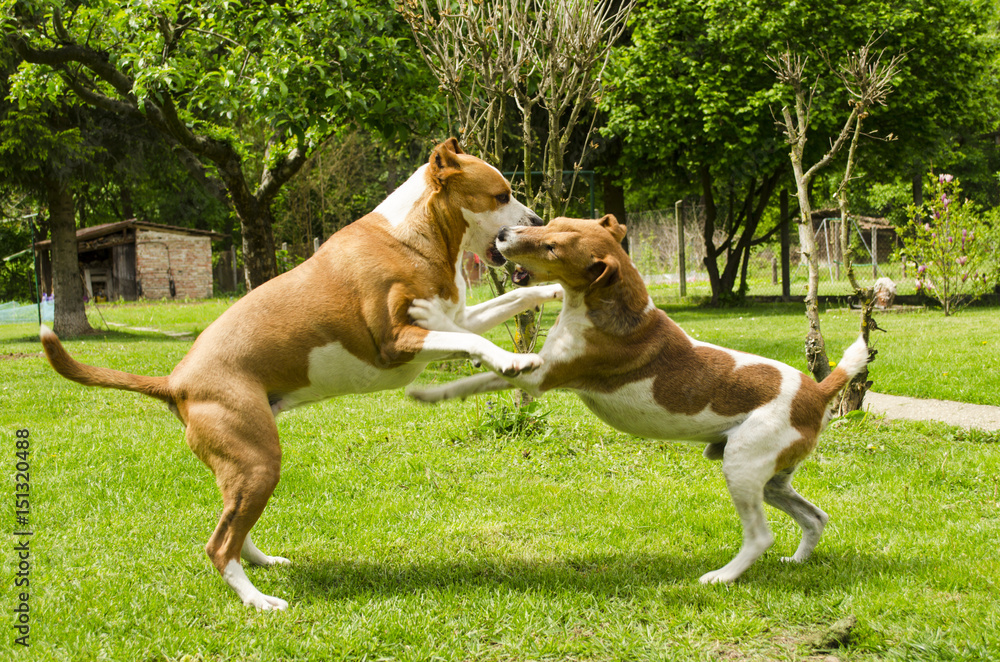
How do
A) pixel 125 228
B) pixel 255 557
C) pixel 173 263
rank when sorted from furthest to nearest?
pixel 173 263 < pixel 125 228 < pixel 255 557

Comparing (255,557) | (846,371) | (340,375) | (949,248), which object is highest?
(949,248)

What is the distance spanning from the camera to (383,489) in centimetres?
523

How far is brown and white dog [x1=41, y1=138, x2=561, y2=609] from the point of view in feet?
11.1

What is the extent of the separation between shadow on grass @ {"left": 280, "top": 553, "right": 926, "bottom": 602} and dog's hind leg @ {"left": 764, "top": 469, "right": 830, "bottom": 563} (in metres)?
0.13

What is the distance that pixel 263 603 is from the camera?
3490mm

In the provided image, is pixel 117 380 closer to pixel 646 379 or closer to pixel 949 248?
pixel 646 379

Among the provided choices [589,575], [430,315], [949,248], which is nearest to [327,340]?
[430,315]

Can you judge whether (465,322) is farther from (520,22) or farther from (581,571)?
(520,22)

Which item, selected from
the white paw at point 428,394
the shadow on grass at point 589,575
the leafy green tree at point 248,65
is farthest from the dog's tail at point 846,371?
the leafy green tree at point 248,65

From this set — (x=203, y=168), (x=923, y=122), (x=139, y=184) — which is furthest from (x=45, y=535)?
(x=923, y=122)

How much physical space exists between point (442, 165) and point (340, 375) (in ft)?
3.72

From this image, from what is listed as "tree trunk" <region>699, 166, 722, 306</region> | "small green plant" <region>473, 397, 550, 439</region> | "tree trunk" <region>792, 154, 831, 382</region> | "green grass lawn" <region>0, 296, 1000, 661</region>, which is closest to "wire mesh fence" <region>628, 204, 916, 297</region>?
"tree trunk" <region>699, 166, 722, 306</region>

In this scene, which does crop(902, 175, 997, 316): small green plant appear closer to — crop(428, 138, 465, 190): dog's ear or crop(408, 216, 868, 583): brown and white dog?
crop(408, 216, 868, 583): brown and white dog

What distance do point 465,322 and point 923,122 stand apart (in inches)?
664
